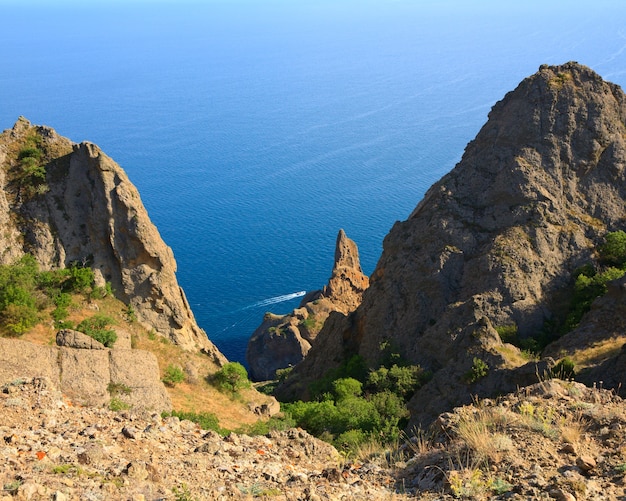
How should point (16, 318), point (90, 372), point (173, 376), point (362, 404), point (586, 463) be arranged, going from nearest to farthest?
point (586, 463)
point (90, 372)
point (16, 318)
point (173, 376)
point (362, 404)

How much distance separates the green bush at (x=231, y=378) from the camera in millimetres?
30781

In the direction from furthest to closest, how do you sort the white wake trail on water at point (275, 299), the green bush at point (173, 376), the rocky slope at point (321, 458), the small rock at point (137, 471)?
the white wake trail on water at point (275, 299) → the green bush at point (173, 376) → the small rock at point (137, 471) → the rocky slope at point (321, 458)

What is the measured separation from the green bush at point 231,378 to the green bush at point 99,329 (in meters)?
5.23

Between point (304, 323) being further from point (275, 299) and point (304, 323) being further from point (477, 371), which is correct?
point (477, 371)

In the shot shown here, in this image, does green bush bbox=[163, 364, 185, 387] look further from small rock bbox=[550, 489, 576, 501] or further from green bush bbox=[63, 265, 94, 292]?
small rock bbox=[550, 489, 576, 501]

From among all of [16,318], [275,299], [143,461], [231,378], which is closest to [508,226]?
[231,378]

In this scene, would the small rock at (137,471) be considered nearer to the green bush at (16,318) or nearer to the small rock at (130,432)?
the small rock at (130,432)

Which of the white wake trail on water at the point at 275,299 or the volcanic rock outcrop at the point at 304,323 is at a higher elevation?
the white wake trail on water at the point at 275,299

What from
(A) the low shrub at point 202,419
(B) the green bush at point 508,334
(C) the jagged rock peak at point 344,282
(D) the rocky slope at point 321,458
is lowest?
(D) the rocky slope at point 321,458

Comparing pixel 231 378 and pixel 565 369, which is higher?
pixel 231 378

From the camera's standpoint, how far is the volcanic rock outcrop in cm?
6347

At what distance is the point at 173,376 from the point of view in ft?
95.4

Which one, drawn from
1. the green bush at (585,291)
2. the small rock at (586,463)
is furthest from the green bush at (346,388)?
the small rock at (586,463)

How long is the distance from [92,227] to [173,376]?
863 cm
